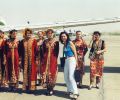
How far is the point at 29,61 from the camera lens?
12383mm

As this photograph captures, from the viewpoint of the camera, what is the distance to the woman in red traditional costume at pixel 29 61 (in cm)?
1232

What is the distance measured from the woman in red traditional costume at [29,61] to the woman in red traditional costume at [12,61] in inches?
11.1

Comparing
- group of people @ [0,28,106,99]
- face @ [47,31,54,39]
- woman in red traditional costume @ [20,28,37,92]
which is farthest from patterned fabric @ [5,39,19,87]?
face @ [47,31,54,39]

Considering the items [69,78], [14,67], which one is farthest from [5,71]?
[69,78]

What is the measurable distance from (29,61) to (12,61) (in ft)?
2.01

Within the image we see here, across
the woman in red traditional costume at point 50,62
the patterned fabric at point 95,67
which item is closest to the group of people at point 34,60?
the woman in red traditional costume at point 50,62

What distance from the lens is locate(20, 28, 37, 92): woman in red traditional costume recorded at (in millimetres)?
12320

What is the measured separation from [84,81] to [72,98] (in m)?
3.45

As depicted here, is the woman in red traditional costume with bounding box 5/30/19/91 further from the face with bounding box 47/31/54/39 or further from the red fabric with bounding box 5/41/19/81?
the face with bounding box 47/31/54/39

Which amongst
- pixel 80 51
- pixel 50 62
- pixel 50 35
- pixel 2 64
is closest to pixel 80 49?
pixel 80 51

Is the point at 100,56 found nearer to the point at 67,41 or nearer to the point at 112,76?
Result: the point at 67,41

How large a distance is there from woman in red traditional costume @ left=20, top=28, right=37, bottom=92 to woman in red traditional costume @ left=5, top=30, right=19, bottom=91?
28 cm

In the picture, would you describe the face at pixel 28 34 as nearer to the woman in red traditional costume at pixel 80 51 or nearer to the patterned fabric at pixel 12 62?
the patterned fabric at pixel 12 62

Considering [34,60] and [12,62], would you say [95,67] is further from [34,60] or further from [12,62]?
[12,62]
